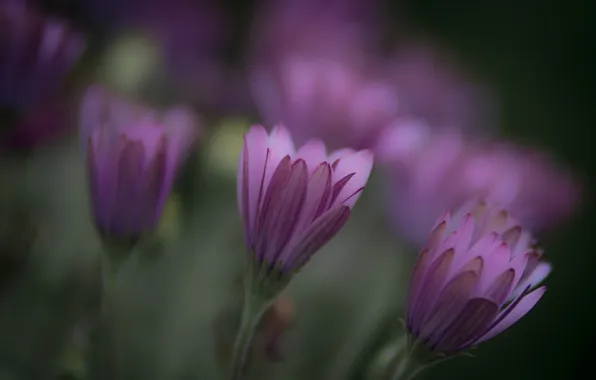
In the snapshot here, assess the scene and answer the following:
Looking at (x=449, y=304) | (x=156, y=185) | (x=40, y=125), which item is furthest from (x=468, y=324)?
(x=40, y=125)

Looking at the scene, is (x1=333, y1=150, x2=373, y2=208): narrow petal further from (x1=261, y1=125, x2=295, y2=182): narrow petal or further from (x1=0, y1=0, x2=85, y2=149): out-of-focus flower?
(x1=0, y1=0, x2=85, y2=149): out-of-focus flower

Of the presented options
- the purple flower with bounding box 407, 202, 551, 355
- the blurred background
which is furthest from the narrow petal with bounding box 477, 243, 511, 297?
the blurred background

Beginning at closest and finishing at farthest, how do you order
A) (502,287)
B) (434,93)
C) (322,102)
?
1. (502,287)
2. (322,102)
3. (434,93)

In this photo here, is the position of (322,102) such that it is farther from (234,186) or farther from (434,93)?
(434,93)

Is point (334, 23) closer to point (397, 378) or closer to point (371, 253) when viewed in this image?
point (371, 253)

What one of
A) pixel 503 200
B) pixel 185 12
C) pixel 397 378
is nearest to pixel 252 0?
pixel 185 12

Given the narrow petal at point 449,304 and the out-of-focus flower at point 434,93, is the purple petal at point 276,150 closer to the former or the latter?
the narrow petal at point 449,304
